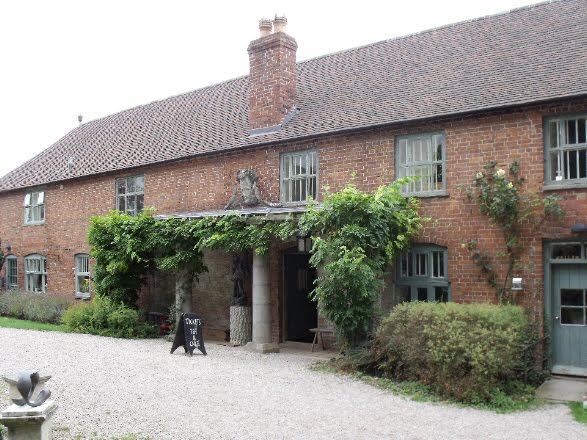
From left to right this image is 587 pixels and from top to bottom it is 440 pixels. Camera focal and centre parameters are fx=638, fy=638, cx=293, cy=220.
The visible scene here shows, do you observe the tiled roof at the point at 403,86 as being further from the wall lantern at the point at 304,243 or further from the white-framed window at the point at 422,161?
the wall lantern at the point at 304,243

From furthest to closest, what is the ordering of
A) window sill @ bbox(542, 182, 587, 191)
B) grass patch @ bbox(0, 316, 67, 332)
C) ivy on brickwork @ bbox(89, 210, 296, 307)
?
grass patch @ bbox(0, 316, 67, 332)
ivy on brickwork @ bbox(89, 210, 296, 307)
window sill @ bbox(542, 182, 587, 191)

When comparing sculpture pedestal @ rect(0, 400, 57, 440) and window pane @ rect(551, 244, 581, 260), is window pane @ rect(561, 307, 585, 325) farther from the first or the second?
sculpture pedestal @ rect(0, 400, 57, 440)

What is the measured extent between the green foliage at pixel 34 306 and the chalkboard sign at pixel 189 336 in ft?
26.7

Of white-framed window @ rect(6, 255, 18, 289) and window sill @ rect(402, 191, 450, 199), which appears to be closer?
window sill @ rect(402, 191, 450, 199)

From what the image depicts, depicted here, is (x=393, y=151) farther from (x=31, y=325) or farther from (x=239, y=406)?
(x=31, y=325)

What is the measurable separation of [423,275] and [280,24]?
801 centimetres

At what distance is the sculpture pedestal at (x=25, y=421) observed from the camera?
646 cm

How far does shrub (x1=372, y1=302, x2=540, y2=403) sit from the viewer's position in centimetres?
969

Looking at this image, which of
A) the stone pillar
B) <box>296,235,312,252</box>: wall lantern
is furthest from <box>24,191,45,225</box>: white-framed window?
<box>296,235,312,252</box>: wall lantern

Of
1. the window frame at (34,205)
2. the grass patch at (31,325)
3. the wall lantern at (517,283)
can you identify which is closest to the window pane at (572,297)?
the wall lantern at (517,283)

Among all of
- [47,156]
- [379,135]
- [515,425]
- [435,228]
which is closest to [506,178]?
[435,228]

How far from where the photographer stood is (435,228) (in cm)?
1343

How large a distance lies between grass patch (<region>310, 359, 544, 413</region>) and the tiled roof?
18.0 ft

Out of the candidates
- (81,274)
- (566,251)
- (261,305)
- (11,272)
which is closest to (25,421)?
(261,305)
